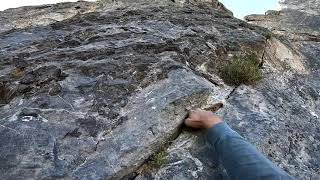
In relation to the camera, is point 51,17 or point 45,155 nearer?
point 45,155

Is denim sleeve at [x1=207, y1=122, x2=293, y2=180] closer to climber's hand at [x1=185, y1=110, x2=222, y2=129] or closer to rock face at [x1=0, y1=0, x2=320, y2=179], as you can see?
climber's hand at [x1=185, y1=110, x2=222, y2=129]

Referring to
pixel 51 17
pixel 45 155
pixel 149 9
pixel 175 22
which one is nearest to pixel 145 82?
pixel 45 155

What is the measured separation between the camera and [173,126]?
7.23 metres

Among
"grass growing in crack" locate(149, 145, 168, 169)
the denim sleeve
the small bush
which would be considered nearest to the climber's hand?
the denim sleeve

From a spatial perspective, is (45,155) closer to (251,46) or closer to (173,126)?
(173,126)

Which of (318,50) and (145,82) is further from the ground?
(145,82)

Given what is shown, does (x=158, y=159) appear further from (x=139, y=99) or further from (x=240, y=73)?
(x=240, y=73)

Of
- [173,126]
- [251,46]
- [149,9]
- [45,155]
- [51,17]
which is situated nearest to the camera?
[45,155]

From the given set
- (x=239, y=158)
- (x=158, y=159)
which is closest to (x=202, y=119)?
(x=158, y=159)

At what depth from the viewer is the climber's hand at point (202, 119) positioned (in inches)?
278

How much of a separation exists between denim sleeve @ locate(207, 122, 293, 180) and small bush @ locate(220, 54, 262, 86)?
6.15 ft

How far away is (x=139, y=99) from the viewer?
7.60 metres

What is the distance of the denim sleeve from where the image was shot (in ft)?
19.6

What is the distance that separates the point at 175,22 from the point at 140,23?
0.79 m
